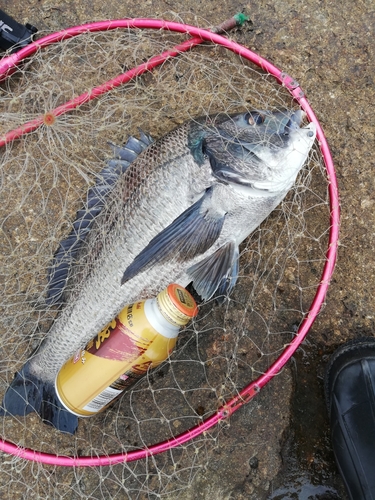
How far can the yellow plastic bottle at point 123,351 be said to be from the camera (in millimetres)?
1783

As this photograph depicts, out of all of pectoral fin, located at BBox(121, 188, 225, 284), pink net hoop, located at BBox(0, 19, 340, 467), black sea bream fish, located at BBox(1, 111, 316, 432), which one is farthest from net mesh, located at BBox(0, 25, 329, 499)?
pectoral fin, located at BBox(121, 188, 225, 284)

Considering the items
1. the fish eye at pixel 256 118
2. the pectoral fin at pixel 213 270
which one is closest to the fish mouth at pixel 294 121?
the fish eye at pixel 256 118

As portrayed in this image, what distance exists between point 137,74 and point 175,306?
129 centimetres

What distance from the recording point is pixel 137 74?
7.78 ft

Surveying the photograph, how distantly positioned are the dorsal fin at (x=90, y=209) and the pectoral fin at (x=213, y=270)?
56cm

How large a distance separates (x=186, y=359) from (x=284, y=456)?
67 centimetres

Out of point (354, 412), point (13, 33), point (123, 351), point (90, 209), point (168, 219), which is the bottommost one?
point (354, 412)

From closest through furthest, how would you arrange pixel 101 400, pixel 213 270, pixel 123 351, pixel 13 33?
pixel 123 351 < pixel 101 400 < pixel 213 270 < pixel 13 33

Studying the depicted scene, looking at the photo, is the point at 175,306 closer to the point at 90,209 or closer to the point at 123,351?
the point at 123,351

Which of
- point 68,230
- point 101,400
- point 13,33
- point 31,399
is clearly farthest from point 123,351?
point 13,33

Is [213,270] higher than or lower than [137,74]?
lower

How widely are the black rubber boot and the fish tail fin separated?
1236mm

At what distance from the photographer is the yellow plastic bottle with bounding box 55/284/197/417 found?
1783 mm

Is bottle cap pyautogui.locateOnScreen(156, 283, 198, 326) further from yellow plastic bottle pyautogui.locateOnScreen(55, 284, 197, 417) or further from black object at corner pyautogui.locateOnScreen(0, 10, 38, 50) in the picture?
black object at corner pyautogui.locateOnScreen(0, 10, 38, 50)
